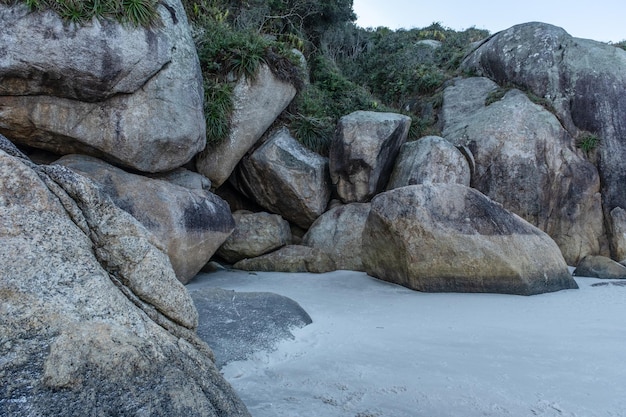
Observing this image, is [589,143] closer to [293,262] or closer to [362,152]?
[362,152]

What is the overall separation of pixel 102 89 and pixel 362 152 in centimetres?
428

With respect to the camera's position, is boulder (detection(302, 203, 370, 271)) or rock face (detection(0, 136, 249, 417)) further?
boulder (detection(302, 203, 370, 271))

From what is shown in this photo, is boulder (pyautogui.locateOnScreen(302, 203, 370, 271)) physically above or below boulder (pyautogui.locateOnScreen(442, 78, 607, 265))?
below

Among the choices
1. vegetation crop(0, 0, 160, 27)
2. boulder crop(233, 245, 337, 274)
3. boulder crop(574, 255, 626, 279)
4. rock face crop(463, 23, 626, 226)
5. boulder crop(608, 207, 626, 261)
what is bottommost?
boulder crop(233, 245, 337, 274)

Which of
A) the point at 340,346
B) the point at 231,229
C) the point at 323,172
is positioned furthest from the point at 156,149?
the point at 340,346

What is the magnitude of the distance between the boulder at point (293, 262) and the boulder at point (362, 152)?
1.54m

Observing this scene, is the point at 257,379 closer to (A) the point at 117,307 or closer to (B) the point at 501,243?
(A) the point at 117,307

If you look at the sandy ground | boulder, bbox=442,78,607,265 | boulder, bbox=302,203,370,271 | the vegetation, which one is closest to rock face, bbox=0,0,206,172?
the vegetation

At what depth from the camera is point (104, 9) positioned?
6141 millimetres

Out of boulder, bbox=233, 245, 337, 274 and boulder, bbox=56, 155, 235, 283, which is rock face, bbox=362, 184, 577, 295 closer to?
boulder, bbox=233, 245, 337, 274

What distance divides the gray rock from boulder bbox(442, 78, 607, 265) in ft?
19.0

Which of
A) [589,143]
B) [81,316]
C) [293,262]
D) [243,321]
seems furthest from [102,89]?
[589,143]

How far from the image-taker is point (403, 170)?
8773mm

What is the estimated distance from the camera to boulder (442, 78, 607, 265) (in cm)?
873
